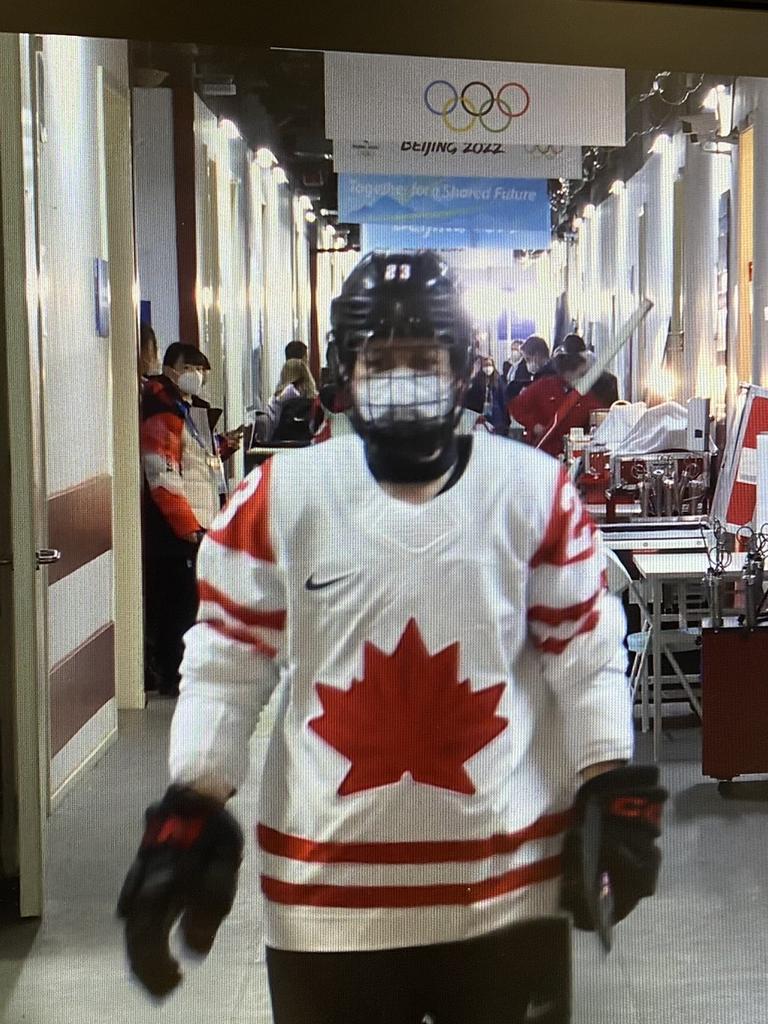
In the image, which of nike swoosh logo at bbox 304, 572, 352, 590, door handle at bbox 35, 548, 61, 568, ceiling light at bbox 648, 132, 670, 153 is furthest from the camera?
door handle at bbox 35, 548, 61, 568

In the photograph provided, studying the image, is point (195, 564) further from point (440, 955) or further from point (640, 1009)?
point (640, 1009)

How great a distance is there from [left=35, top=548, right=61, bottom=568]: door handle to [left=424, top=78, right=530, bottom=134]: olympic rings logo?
1.00 m

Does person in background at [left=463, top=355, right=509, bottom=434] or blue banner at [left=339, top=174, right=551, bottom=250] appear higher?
blue banner at [left=339, top=174, right=551, bottom=250]

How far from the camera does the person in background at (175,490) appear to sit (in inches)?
74.2

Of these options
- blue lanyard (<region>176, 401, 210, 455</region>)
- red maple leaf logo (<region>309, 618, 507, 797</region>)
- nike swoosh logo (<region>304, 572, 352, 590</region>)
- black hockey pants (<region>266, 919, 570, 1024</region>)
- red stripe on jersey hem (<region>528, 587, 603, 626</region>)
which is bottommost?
black hockey pants (<region>266, 919, 570, 1024</region>)

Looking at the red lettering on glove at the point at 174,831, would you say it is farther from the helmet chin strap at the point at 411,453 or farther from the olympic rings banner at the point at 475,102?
the olympic rings banner at the point at 475,102

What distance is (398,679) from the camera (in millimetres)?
1847

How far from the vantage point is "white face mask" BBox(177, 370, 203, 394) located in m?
1.88

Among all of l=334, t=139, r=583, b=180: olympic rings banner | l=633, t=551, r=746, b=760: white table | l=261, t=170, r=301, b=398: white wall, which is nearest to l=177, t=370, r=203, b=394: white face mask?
l=261, t=170, r=301, b=398: white wall

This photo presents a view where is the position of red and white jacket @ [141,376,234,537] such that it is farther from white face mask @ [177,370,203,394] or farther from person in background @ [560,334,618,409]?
person in background @ [560,334,618,409]

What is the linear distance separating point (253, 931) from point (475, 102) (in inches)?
56.3

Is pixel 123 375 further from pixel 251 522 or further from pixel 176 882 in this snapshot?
pixel 176 882

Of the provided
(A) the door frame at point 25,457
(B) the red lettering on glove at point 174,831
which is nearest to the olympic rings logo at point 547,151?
(A) the door frame at point 25,457

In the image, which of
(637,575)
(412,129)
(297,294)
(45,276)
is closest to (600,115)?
(412,129)
